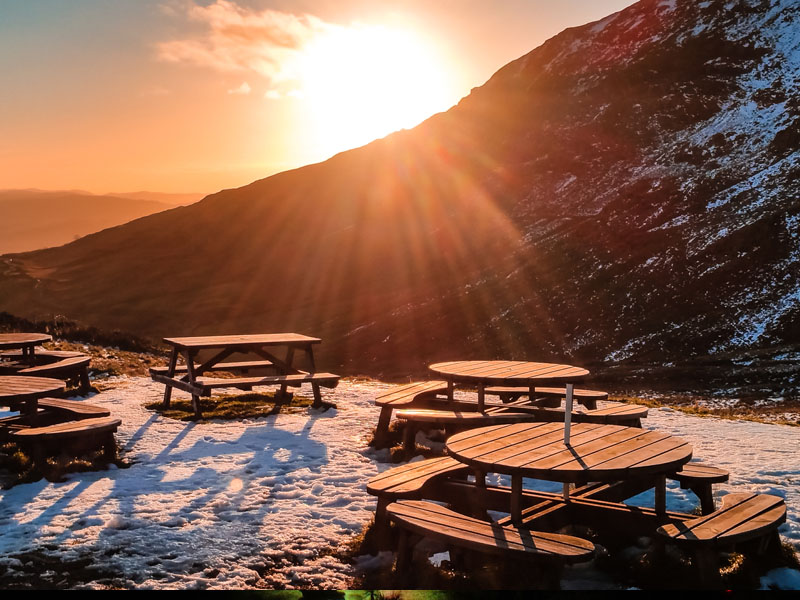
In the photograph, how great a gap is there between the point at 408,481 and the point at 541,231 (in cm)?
7376

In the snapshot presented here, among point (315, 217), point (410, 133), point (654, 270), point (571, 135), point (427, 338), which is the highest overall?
point (410, 133)

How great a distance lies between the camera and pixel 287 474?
8.48m

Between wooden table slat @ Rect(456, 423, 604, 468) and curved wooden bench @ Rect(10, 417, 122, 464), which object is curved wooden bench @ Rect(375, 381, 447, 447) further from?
wooden table slat @ Rect(456, 423, 604, 468)

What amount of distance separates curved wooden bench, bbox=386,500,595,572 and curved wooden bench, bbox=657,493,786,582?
828 mm

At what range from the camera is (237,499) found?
7.48m

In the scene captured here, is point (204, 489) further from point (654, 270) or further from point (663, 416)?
point (654, 270)

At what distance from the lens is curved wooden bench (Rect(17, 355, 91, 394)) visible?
13797 millimetres

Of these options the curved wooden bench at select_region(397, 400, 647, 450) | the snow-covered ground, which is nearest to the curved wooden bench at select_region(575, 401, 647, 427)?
the curved wooden bench at select_region(397, 400, 647, 450)

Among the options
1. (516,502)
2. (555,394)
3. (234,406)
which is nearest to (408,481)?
(516,502)

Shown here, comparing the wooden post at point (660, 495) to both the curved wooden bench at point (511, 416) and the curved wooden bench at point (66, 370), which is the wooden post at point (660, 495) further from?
the curved wooden bench at point (66, 370)

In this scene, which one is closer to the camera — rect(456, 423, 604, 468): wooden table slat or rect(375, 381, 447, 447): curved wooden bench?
rect(456, 423, 604, 468): wooden table slat

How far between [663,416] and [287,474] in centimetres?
799

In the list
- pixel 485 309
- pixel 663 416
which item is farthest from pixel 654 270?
pixel 663 416

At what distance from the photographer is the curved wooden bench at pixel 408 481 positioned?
609 centimetres
